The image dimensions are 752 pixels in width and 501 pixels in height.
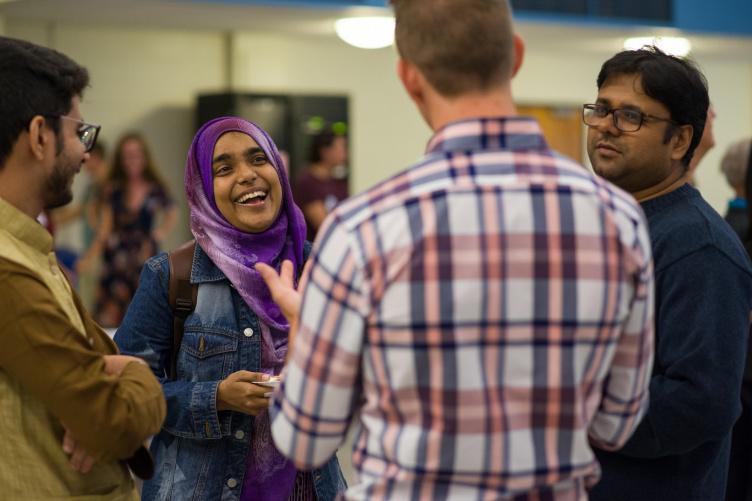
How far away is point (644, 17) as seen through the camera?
10133 millimetres

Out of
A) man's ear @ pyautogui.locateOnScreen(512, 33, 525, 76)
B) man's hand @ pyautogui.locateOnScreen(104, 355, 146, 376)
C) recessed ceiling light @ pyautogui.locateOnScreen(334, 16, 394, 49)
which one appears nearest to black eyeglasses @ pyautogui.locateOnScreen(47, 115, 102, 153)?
man's hand @ pyautogui.locateOnScreen(104, 355, 146, 376)

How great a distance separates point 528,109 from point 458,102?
1036cm

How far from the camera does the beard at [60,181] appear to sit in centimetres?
207

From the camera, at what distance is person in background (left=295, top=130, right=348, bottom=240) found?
8.80 m

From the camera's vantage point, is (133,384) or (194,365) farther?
(194,365)

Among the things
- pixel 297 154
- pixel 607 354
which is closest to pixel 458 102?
pixel 607 354

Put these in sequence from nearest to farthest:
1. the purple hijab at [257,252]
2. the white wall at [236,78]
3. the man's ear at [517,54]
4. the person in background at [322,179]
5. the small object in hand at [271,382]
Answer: the man's ear at [517,54]
the small object in hand at [271,382]
the purple hijab at [257,252]
the person in background at [322,179]
the white wall at [236,78]

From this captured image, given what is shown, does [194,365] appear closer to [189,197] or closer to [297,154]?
[189,197]

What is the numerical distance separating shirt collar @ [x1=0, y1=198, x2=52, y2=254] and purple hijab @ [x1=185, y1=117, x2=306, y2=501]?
70cm

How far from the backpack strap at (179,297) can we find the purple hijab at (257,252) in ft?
0.25

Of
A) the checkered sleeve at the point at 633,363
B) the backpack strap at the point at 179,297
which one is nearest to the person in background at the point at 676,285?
the checkered sleeve at the point at 633,363

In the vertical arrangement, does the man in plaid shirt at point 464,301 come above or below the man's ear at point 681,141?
below

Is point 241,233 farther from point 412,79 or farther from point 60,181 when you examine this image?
point 412,79

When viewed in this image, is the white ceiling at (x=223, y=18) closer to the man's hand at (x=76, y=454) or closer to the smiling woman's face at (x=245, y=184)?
the smiling woman's face at (x=245, y=184)
